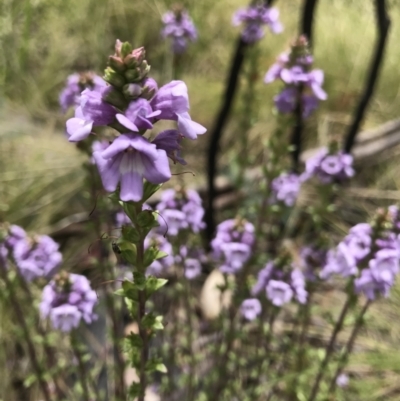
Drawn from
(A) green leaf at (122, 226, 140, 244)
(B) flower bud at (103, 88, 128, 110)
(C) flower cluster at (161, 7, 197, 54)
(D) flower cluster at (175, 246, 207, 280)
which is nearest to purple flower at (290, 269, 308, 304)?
(D) flower cluster at (175, 246, 207, 280)

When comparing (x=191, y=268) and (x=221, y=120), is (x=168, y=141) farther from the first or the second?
(x=221, y=120)

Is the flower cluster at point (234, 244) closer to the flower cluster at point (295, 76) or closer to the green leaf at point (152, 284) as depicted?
the flower cluster at point (295, 76)

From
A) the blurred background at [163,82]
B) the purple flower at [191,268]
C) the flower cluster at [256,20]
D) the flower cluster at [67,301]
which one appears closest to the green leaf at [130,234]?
the flower cluster at [67,301]

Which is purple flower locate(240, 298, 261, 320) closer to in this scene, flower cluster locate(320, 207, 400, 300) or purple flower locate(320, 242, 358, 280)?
purple flower locate(320, 242, 358, 280)

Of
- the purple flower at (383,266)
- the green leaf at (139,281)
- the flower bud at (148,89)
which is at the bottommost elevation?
the purple flower at (383,266)

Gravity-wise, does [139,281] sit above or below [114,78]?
below

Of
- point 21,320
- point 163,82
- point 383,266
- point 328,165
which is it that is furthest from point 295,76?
point 163,82
